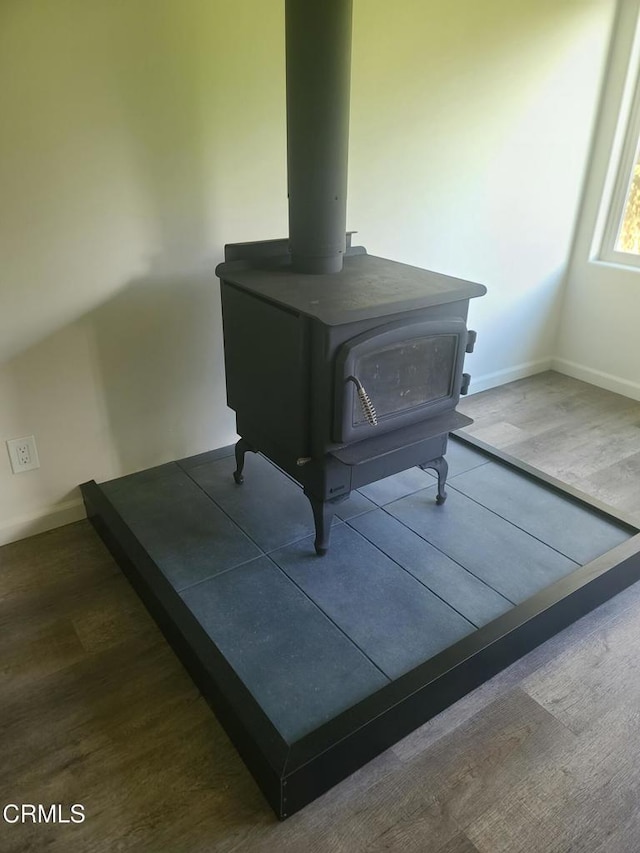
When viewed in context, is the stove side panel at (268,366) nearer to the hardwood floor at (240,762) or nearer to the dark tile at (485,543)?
the dark tile at (485,543)

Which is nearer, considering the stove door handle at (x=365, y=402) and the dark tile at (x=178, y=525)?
the stove door handle at (x=365, y=402)

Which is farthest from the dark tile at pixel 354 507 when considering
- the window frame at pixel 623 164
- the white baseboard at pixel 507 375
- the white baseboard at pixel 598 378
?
the window frame at pixel 623 164

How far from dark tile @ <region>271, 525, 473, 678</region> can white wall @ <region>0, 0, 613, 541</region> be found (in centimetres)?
80

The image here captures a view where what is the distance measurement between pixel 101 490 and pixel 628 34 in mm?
3114

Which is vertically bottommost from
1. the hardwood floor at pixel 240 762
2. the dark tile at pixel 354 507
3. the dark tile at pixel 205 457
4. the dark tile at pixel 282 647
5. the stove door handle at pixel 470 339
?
the hardwood floor at pixel 240 762

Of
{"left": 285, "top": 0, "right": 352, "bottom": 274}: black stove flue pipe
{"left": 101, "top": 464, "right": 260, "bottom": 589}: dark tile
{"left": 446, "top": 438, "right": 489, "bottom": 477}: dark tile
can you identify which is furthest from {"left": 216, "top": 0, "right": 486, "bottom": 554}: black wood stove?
{"left": 446, "top": 438, "right": 489, "bottom": 477}: dark tile

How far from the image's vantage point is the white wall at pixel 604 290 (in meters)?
2.98

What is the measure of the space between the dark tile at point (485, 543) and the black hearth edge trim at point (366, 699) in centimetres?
9

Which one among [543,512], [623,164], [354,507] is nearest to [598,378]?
[623,164]

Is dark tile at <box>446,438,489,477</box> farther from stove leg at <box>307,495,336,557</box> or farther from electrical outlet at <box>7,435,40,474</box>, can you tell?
electrical outlet at <box>7,435,40,474</box>

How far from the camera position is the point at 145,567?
5.84 feet

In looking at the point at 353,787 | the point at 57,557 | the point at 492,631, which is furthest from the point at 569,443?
the point at 57,557

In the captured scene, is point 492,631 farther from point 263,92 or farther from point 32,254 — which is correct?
point 263,92

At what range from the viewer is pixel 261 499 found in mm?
2146
